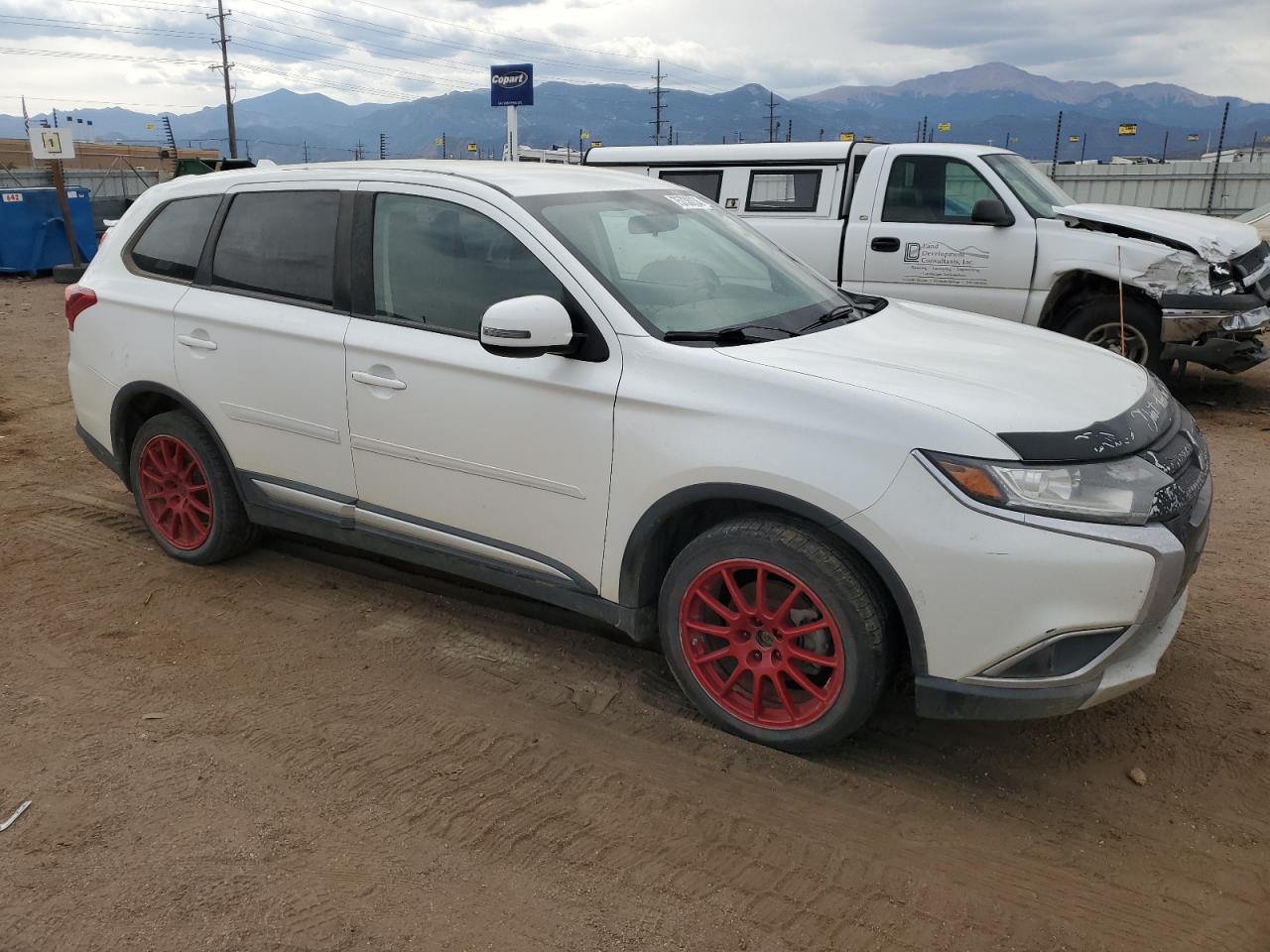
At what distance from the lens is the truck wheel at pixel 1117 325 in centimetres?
760

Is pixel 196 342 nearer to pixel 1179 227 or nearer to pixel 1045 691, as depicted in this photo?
pixel 1045 691

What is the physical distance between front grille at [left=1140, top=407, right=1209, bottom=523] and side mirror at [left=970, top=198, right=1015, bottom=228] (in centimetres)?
500

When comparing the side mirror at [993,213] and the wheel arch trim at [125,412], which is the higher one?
the side mirror at [993,213]

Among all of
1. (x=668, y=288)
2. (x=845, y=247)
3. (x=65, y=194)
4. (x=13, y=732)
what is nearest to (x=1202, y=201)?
(x=845, y=247)

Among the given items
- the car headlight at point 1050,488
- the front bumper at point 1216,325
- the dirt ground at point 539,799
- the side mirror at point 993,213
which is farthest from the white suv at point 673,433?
the front bumper at point 1216,325

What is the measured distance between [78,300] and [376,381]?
2.05 m

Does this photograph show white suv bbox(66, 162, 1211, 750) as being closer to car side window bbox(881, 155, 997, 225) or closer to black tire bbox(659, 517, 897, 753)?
black tire bbox(659, 517, 897, 753)

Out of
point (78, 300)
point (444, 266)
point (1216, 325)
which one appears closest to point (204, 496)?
point (78, 300)

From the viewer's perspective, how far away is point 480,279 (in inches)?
140

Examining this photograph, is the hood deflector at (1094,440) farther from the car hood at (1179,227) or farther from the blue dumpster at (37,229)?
the blue dumpster at (37,229)

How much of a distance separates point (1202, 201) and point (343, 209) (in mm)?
30023

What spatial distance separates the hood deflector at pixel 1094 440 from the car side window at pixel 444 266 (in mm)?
1563

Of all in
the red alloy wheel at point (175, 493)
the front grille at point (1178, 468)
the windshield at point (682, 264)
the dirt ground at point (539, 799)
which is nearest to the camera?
the dirt ground at point (539, 799)

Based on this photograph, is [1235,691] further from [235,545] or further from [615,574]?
[235,545]
